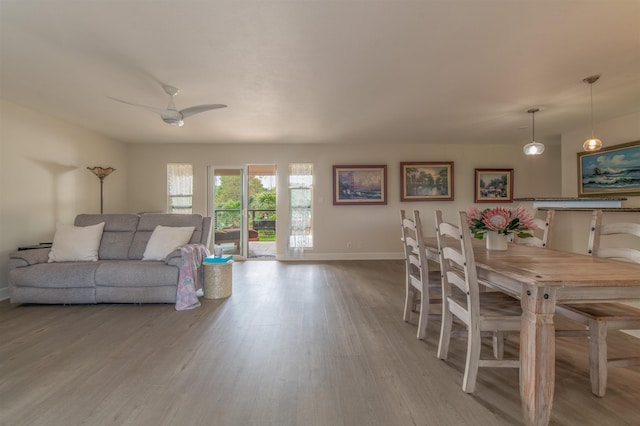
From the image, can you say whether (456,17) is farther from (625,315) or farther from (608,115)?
(608,115)

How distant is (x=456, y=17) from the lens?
2.00m

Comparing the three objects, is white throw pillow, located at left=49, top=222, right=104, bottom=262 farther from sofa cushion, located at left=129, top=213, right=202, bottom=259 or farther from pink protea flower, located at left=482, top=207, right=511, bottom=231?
pink protea flower, located at left=482, top=207, right=511, bottom=231

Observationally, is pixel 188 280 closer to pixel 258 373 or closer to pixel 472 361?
pixel 258 373

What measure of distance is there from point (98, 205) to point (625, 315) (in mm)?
6974

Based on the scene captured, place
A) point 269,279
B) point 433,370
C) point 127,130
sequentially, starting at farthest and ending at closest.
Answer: point 127,130 → point 269,279 → point 433,370

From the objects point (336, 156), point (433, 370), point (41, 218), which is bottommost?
point (433, 370)

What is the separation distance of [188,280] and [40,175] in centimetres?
294

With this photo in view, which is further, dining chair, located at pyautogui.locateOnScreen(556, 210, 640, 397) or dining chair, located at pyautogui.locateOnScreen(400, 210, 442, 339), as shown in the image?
dining chair, located at pyautogui.locateOnScreen(400, 210, 442, 339)

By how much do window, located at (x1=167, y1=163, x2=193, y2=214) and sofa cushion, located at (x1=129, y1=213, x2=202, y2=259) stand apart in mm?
2071

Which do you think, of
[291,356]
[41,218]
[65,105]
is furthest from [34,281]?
[291,356]

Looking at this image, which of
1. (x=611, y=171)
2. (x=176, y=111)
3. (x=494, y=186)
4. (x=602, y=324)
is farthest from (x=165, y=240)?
(x=611, y=171)

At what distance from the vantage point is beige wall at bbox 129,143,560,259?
602 cm

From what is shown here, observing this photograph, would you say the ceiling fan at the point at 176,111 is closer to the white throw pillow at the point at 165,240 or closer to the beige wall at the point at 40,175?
the white throw pillow at the point at 165,240

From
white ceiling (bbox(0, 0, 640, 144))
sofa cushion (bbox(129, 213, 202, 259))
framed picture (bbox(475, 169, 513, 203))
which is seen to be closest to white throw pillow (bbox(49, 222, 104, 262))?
sofa cushion (bbox(129, 213, 202, 259))
